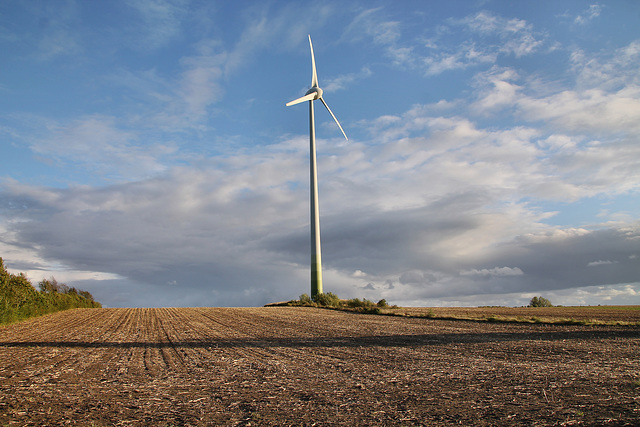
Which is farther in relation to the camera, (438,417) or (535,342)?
(535,342)

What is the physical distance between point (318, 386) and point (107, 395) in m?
5.15

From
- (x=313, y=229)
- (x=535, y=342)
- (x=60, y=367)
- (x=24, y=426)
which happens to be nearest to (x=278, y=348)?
(x=60, y=367)

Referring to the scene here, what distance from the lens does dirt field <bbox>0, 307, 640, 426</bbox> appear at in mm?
7965

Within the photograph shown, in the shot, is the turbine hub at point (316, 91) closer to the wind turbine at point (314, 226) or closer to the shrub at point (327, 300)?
the wind turbine at point (314, 226)

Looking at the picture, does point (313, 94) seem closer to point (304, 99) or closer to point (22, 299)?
point (304, 99)

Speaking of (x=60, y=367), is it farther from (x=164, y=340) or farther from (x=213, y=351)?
(x=164, y=340)

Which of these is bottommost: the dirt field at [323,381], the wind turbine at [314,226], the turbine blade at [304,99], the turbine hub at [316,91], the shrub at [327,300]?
the dirt field at [323,381]

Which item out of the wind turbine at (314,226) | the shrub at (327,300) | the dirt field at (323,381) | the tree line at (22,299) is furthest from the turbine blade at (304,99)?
the dirt field at (323,381)

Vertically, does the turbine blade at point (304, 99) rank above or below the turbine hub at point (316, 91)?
below

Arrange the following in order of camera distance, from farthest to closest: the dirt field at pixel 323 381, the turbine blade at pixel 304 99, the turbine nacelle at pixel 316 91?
1. the turbine nacelle at pixel 316 91
2. the turbine blade at pixel 304 99
3. the dirt field at pixel 323 381

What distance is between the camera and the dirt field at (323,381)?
7.96m

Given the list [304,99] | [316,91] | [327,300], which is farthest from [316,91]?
[327,300]

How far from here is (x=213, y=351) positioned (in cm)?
1673

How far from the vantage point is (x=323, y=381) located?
1094 cm
